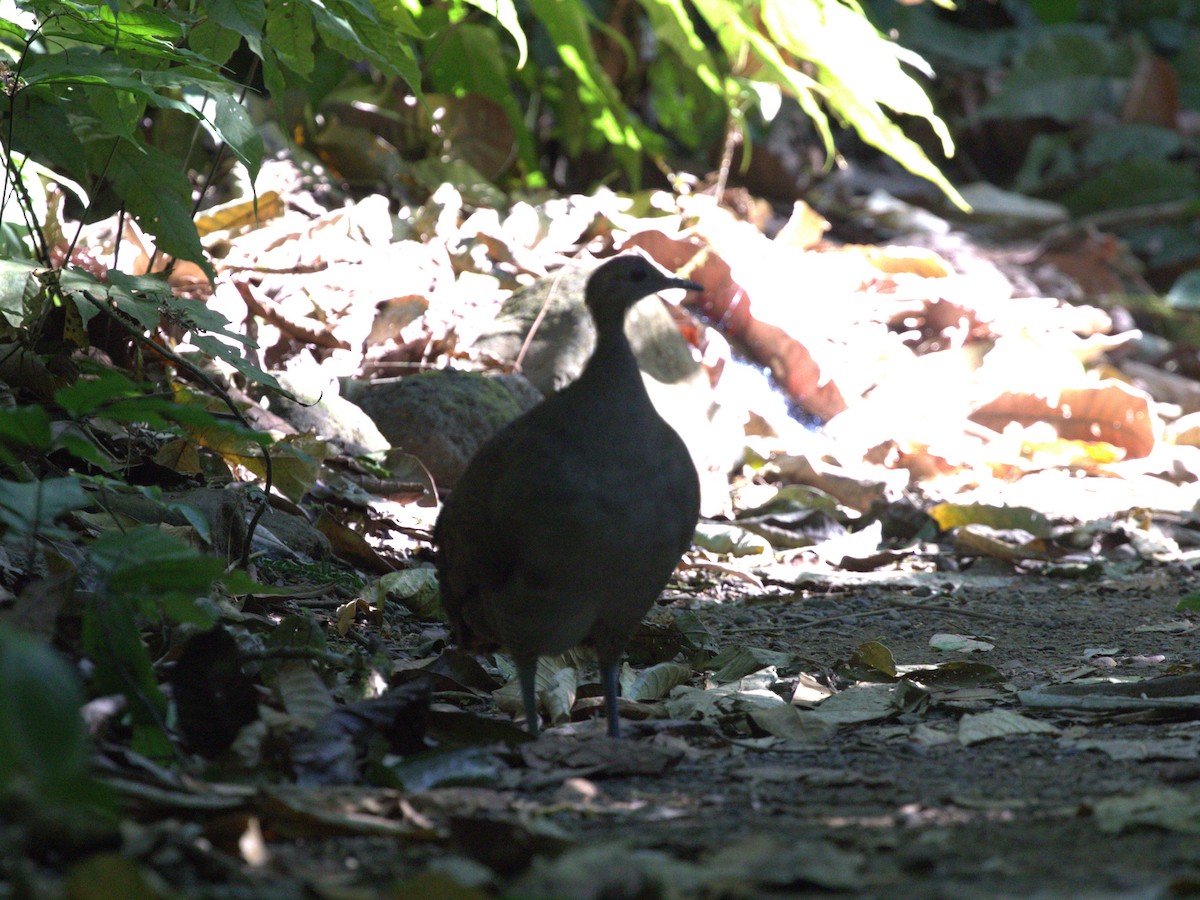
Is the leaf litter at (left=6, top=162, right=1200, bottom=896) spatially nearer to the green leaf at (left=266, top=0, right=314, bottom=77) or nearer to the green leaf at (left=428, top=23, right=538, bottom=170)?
the green leaf at (left=428, top=23, right=538, bottom=170)

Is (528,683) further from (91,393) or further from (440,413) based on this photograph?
(440,413)

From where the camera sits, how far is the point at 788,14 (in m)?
6.39

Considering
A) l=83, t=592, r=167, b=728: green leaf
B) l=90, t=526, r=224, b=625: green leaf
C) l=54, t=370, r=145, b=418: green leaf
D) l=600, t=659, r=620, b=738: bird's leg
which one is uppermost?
l=54, t=370, r=145, b=418: green leaf

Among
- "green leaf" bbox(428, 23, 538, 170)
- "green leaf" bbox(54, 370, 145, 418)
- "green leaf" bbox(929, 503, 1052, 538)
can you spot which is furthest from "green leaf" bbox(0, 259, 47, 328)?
"green leaf" bbox(428, 23, 538, 170)

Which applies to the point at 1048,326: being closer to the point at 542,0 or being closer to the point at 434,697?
the point at 542,0

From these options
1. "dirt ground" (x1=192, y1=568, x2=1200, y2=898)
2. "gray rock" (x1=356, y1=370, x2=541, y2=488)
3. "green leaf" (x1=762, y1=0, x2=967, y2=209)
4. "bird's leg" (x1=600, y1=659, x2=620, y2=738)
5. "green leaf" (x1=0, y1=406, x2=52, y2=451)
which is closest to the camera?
"dirt ground" (x1=192, y1=568, x2=1200, y2=898)

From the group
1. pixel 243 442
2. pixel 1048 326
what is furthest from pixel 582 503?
pixel 1048 326

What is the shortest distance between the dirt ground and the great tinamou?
255mm

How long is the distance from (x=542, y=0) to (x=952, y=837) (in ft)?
Result: 16.2

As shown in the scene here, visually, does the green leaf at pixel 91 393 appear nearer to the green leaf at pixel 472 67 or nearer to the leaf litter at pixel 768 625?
the leaf litter at pixel 768 625

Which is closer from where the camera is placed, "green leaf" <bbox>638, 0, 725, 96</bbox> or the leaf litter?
the leaf litter

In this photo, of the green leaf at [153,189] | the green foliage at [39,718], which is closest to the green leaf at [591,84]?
the green leaf at [153,189]

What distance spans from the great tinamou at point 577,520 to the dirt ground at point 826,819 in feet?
0.84

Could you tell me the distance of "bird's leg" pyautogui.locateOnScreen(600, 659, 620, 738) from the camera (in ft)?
9.92
